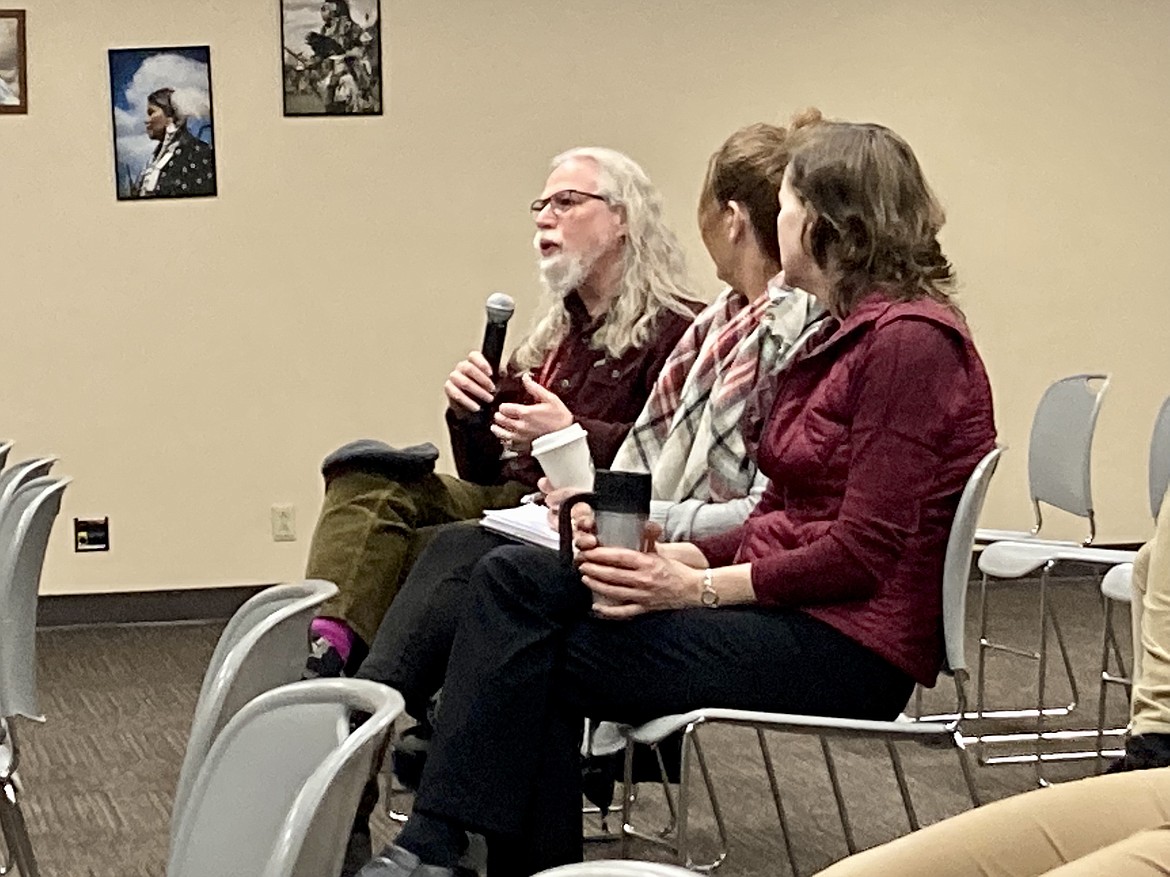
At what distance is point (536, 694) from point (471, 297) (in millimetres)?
3691

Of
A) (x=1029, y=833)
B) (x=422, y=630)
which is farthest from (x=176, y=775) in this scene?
(x=1029, y=833)

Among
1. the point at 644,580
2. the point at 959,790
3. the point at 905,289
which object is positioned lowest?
the point at 959,790

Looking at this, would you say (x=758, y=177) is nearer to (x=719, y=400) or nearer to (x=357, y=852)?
(x=719, y=400)

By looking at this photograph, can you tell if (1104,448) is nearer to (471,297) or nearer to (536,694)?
(471,297)

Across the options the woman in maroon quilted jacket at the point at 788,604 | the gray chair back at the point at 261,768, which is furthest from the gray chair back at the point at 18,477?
the gray chair back at the point at 261,768

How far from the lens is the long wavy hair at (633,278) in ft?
11.7

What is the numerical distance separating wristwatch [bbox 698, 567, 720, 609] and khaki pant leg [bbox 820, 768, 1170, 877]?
107 centimetres

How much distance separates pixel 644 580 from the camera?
2.63 m

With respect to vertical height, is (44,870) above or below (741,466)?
below

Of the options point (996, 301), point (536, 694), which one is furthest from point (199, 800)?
point (996, 301)

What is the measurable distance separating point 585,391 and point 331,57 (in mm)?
2883

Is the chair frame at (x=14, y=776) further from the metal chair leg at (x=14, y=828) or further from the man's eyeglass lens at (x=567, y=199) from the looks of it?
the man's eyeglass lens at (x=567, y=199)

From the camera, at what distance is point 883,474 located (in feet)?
8.59

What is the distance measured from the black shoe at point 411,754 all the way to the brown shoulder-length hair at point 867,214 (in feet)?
3.57
